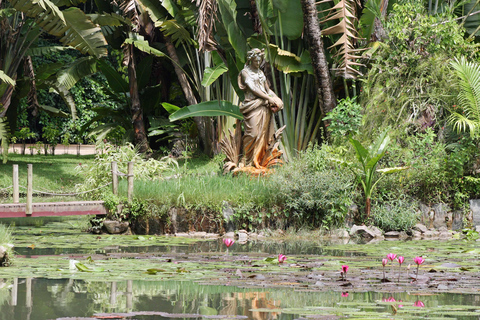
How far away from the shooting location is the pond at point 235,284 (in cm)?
368

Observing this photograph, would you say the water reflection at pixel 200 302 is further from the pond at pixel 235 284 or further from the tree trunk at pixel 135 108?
the tree trunk at pixel 135 108

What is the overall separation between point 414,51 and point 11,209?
7.86 metres

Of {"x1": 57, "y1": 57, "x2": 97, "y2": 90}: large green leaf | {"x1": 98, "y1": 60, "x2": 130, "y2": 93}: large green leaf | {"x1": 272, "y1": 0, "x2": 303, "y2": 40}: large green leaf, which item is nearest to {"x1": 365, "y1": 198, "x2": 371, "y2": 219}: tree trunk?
{"x1": 272, "y1": 0, "x2": 303, "y2": 40}: large green leaf

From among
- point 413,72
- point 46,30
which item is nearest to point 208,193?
point 413,72

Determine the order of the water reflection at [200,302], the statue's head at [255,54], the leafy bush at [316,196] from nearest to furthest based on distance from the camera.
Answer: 1. the water reflection at [200,302]
2. the leafy bush at [316,196]
3. the statue's head at [255,54]

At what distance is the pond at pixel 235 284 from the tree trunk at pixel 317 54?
17.6ft

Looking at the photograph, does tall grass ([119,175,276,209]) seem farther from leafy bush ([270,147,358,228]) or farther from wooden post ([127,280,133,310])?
wooden post ([127,280,133,310])

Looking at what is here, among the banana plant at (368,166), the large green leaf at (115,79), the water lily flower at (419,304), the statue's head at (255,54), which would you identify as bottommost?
the water lily flower at (419,304)

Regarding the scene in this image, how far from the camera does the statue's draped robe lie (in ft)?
34.7

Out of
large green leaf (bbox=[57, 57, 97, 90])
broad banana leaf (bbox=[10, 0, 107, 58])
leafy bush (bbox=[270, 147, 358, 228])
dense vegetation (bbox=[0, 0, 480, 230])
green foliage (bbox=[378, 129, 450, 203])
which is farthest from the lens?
large green leaf (bbox=[57, 57, 97, 90])

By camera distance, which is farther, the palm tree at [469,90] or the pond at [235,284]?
the palm tree at [469,90]

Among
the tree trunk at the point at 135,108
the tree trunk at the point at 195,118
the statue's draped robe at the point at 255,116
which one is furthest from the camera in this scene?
the tree trunk at the point at 195,118

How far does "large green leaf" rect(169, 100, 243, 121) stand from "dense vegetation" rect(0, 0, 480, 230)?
107 millimetres

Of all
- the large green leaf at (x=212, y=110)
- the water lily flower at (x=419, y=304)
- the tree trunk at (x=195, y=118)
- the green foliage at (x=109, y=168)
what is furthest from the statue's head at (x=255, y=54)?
the water lily flower at (x=419, y=304)
